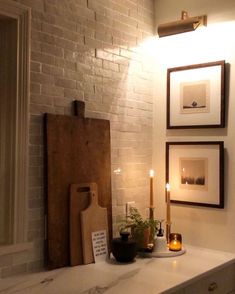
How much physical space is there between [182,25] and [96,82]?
679 millimetres

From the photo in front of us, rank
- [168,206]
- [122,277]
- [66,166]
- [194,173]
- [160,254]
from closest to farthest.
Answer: [122,277] → [66,166] → [160,254] → [168,206] → [194,173]

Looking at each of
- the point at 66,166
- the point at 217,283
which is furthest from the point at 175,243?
the point at 66,166

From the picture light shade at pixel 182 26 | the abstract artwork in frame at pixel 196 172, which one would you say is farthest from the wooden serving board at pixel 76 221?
the picture light shade at pixel 182 26

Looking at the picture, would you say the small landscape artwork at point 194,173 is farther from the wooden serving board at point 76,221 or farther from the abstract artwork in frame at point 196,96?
the wooden serving board at point 76,221

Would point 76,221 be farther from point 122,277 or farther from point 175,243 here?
point 175,243

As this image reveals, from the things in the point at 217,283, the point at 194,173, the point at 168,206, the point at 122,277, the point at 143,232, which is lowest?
the point at 217,283

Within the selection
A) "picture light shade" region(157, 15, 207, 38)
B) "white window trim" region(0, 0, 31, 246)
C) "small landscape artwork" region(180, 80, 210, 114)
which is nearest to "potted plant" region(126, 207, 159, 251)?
"white window trim" region(0, 0, 31, 246)

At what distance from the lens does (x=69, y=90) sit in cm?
230

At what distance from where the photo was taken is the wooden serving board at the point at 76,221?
7.25ft

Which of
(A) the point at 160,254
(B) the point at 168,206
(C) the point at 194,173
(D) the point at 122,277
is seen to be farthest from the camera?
(C) the point at 194,173

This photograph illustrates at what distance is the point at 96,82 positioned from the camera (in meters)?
2.47

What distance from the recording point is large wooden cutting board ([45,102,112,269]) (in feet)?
7.02

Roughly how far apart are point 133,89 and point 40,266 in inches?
51.3

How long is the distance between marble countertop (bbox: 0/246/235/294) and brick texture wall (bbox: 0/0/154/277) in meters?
0.15
